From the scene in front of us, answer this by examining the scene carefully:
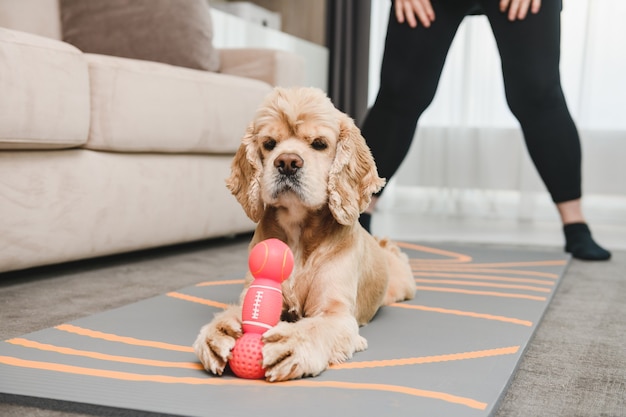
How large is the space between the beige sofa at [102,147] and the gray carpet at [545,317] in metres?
0.09

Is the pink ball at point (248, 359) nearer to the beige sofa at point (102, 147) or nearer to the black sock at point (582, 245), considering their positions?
the beige sofa at point (102, 147)

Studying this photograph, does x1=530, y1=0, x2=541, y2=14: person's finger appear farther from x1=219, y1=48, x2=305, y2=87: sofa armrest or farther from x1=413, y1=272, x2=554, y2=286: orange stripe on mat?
x1=219, y1=48, x2=305, y2=87: sofa armrest

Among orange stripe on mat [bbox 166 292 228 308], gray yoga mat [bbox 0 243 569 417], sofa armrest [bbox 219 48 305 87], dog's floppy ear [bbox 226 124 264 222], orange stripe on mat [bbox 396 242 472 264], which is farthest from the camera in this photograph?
sofa armrest [bbox 219 48 305 87]

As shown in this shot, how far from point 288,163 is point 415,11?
4.25ft

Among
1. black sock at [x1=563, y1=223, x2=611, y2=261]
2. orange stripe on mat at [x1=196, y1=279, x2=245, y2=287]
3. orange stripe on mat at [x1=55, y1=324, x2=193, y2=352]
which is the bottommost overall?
black sock at [x1=563, y1=223, x2=611, y2=261]

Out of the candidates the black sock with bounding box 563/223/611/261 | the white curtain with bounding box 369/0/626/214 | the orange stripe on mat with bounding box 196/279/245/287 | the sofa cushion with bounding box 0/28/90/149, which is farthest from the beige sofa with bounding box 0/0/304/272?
the white curtain with bounding box 369/0/626/214

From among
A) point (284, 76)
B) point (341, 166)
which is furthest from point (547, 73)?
point (341, 166)

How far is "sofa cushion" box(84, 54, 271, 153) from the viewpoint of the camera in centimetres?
215

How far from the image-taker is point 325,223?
147cm

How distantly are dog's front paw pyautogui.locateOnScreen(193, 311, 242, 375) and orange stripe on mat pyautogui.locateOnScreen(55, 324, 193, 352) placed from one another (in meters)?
0.13

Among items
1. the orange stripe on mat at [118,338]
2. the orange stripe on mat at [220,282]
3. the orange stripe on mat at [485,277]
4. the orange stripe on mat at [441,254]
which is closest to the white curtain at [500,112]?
the orange stripe on mat at [441,254]

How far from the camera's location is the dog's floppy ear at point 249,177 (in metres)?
1.45

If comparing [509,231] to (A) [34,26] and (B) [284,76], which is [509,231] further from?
(A) [34,26]

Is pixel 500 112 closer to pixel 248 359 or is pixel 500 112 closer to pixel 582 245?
pixel 582 245
